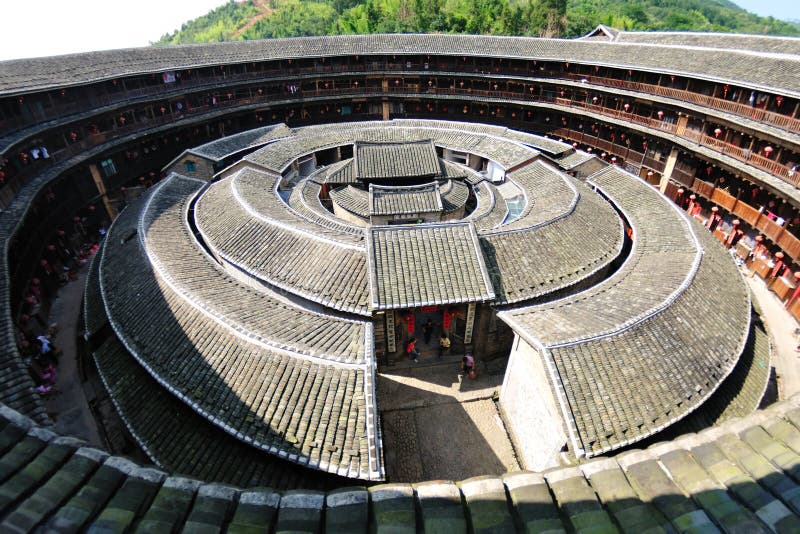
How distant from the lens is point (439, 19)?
99562mm

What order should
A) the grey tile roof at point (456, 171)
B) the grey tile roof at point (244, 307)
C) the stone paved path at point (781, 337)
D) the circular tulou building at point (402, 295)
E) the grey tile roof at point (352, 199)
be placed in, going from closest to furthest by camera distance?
1. the circular tulou building at point (402, 295)
2. the grey tile roof at point (244, 307)
3. the stone paved path at point (781, 337)
4. the grey tile roof at point (352, 199)
5. the grey tile roof at point (456, 171)

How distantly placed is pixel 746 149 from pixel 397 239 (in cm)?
2847

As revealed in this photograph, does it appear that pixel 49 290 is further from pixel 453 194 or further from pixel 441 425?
pixel 453 194

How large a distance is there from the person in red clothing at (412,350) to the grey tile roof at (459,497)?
1796 cm

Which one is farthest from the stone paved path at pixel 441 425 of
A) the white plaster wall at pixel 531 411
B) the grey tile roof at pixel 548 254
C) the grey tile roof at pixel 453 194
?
the grey tile roof at pixel 453 194

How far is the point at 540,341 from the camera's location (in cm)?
1702

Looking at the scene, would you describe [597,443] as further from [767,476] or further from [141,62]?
[141,62]

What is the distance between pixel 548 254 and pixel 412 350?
972 centimetres

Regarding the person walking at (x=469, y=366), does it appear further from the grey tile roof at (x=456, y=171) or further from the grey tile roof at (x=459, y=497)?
the grey tile roof at (x=456, y=171)

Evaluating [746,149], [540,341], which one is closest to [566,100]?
[746,149]

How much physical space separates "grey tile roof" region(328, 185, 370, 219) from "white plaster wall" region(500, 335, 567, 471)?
1767cm

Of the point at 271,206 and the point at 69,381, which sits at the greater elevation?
the point at 271,206

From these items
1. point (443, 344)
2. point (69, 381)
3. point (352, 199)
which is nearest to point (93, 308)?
point (69, 381)

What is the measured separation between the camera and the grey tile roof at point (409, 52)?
32.1m
